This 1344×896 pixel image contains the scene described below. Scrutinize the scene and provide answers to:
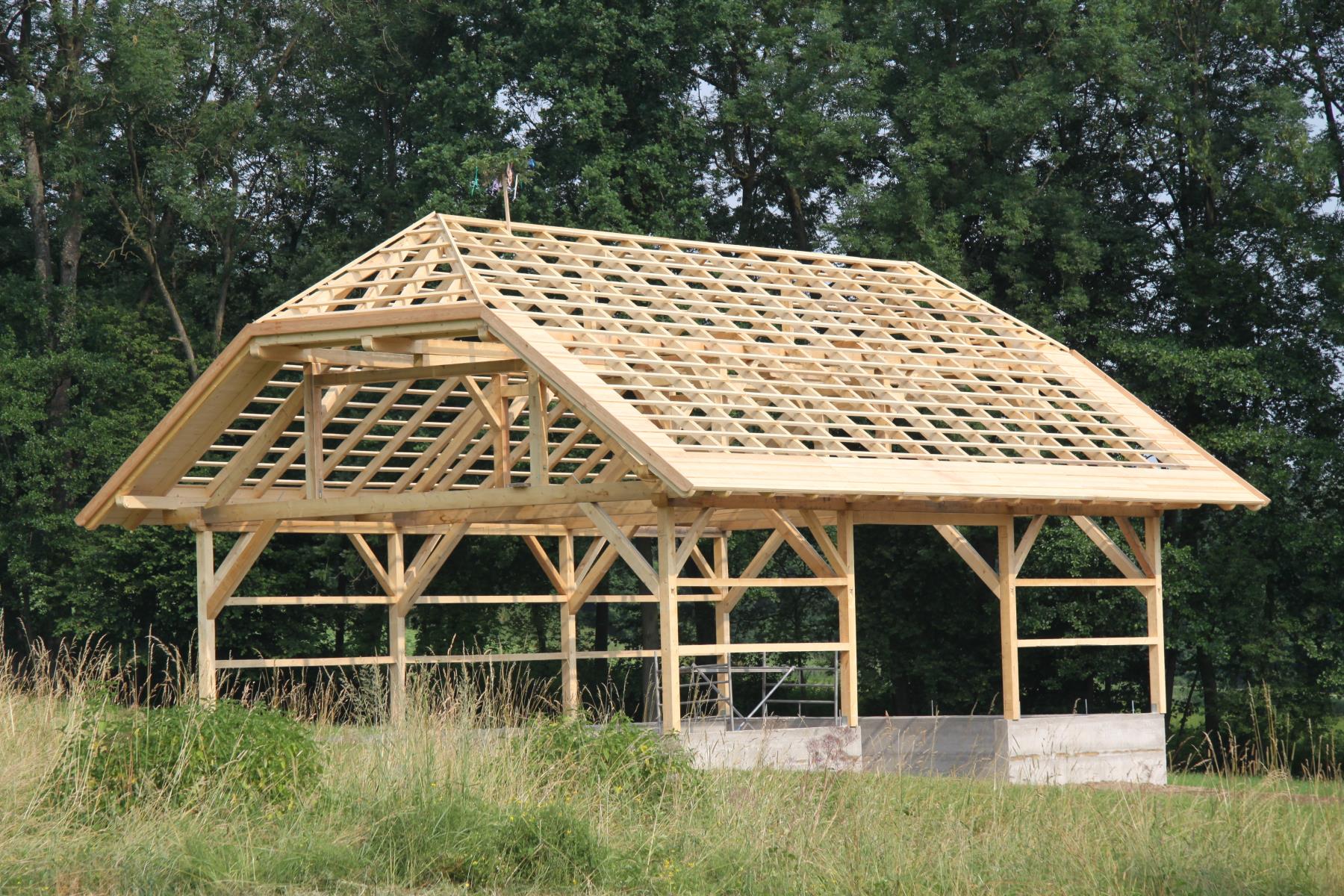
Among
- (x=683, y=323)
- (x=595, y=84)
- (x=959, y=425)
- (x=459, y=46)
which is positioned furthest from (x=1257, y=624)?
(x=459, y=46)

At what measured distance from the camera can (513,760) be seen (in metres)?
9.95

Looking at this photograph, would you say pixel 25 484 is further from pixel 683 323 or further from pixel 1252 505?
pixel 1252 505

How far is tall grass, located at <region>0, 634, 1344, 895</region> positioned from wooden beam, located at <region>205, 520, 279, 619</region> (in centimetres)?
590

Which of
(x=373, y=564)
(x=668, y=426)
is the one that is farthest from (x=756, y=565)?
(x=373, y=564)

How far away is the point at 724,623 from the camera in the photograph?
18.8 meters

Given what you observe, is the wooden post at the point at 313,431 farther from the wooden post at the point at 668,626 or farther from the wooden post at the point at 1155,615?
the wooden post at the point at 1155,615

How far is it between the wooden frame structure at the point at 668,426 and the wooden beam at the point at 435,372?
0.03m

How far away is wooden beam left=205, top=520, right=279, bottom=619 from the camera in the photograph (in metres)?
16.5

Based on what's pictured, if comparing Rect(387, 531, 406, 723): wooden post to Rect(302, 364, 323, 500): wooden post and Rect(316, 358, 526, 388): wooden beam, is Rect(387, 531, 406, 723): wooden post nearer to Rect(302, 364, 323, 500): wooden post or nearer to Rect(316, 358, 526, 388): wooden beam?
Rect(302, 364, 323, 500): wooden post

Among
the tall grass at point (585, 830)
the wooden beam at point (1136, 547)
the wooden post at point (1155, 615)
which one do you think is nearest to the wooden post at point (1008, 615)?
the wooden beam at point (1136, 547)

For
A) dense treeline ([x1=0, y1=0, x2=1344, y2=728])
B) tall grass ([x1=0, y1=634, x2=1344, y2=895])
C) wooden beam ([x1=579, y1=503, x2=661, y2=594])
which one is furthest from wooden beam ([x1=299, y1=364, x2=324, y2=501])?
dense treeline ([x1=0, y1=0, x2=1344, y2=728])

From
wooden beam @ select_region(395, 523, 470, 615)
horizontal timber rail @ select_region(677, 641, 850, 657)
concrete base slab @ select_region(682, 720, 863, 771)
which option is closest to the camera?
horizontal timber rail @ select_region(677, 641, 850, 657)

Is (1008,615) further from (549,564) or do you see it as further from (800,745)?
(549,564)

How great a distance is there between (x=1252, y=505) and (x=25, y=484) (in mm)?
18923
